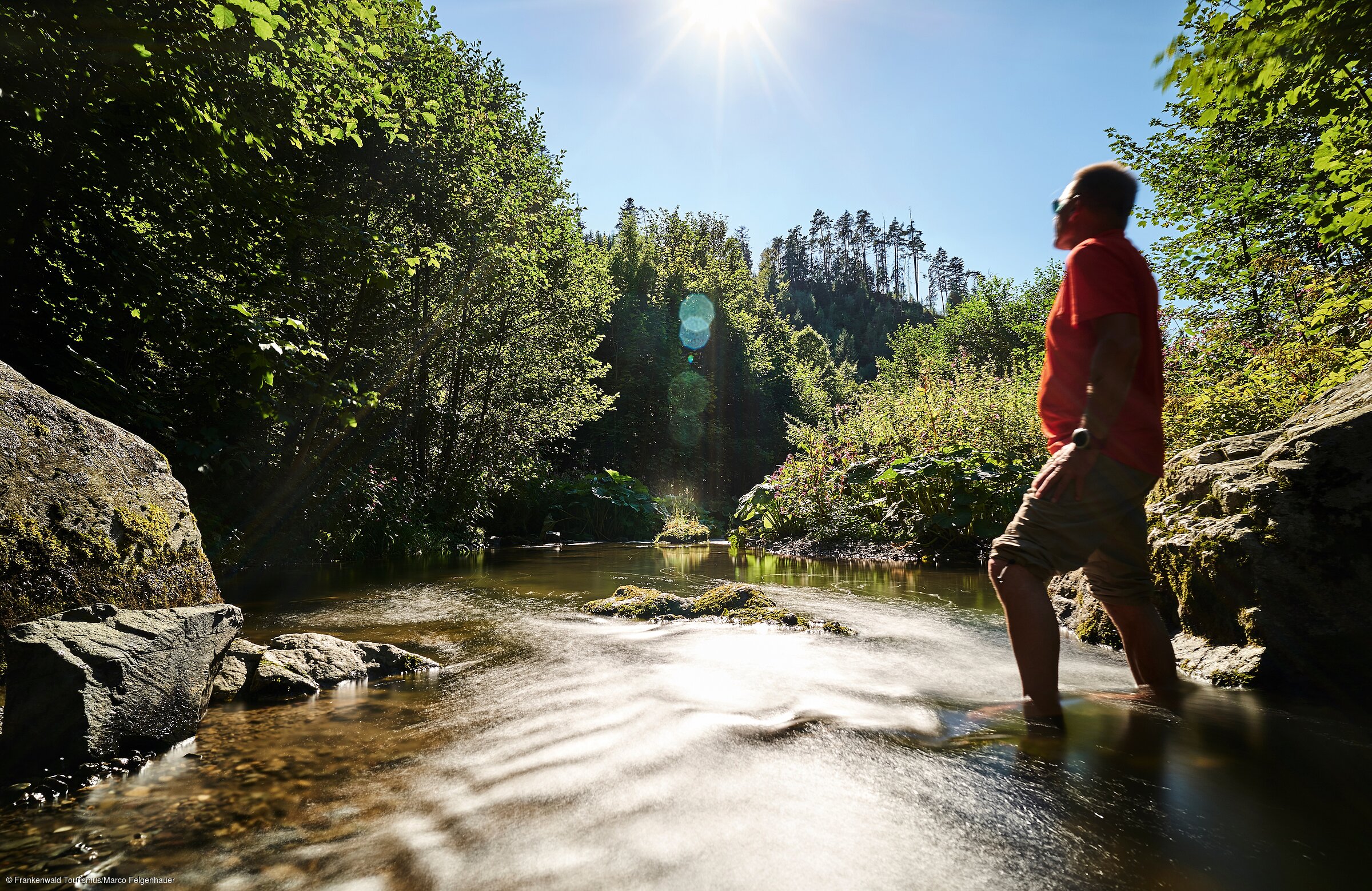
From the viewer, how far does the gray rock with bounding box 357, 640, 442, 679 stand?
3.87 m

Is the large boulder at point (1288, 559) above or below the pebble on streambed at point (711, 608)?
above

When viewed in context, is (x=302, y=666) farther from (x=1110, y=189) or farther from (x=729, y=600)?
(x=1110, y=189)

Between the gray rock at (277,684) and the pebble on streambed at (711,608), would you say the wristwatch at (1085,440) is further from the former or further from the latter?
the gray rock at (277,684)

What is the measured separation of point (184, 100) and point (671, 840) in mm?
6849

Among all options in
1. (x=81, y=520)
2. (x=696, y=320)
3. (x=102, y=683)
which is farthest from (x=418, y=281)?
(x=696, y=320)

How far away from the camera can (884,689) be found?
11.1 feet

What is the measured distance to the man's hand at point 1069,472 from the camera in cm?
271

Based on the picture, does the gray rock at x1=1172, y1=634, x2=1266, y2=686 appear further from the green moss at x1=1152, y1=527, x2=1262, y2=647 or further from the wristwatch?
the wristwatch

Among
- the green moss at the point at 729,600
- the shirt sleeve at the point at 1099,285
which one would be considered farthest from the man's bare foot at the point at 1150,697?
the green moss at the point at 729,600

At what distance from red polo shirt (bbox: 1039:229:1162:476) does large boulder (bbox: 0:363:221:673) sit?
4.55 m

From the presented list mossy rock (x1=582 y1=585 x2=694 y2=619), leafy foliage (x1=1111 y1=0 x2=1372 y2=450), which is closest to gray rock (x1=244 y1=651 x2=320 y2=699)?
mossy rock (x1=582 y1=585 x2=694 y2=619)

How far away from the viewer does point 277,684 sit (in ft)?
11.3

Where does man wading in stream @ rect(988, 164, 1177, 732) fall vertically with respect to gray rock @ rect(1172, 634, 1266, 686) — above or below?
above

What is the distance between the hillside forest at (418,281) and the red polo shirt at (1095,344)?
115 inches
